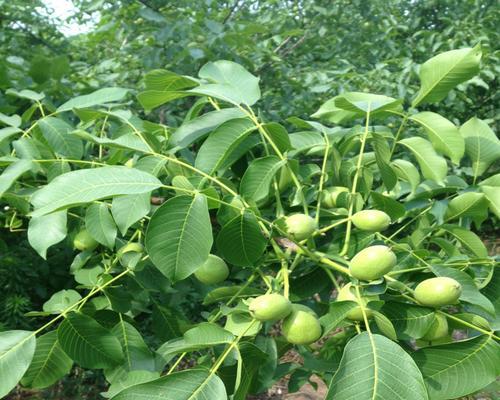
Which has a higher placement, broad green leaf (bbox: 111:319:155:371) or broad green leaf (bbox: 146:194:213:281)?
broad green leaf (bbox: 146:194:213:281)

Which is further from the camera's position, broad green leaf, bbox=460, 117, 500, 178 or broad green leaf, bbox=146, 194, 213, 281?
broad green leaf, bbox=460, 117, 500, 178

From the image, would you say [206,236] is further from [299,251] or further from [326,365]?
[326,365]

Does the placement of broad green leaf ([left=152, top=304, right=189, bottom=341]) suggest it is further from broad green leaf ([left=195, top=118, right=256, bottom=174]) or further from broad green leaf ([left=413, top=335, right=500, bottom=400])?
broad green leaf ([left=413, top=335, right=500, bottom=400])

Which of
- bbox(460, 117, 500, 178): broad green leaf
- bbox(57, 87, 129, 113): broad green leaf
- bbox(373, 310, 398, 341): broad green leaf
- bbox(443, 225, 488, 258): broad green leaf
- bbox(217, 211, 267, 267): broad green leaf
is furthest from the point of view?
bbox(57, 87, 129, 113): broad green leaf

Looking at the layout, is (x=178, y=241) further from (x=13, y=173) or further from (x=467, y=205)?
(x=467, y=205)

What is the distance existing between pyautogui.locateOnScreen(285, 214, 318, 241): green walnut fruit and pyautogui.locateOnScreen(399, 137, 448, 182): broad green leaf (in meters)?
0.35

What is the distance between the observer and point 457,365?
857 millimetres

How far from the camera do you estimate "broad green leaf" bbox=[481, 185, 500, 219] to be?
3.68 feet

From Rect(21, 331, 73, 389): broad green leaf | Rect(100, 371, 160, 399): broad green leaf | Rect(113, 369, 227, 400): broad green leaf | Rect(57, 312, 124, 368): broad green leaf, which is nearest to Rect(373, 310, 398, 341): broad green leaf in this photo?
Rect(113, 369, 227, 400): broad green leaf

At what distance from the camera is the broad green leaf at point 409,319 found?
2.92 feet

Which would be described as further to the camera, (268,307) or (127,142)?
(127,142)

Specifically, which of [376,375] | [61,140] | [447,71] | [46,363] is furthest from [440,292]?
[61,140]

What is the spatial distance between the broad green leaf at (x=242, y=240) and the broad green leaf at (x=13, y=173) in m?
0.42

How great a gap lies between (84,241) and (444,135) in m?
0.82
